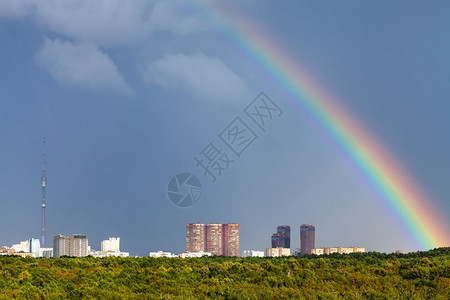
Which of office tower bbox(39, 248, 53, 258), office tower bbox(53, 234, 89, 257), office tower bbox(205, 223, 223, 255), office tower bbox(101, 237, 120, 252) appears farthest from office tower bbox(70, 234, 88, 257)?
office tower bbox(205, 223, 223, 255)

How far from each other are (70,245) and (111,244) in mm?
26838

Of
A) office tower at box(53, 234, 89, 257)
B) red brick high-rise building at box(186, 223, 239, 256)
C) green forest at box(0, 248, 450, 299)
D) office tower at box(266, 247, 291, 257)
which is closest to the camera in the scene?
green forest at box(0, 248, 450, 299)

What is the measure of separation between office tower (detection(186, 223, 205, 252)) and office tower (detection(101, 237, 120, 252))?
46.2 metres

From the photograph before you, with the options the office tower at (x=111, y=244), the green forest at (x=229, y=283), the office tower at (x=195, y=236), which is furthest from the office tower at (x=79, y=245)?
the green forest at (x=229, y=283)

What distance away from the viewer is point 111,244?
187000 mm

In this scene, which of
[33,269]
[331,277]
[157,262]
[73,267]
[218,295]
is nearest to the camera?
[218,295]

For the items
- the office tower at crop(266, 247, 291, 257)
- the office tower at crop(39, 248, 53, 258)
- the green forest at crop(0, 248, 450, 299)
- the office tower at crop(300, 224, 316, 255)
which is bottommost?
the office tower at crop(39, 248, 53, 258)

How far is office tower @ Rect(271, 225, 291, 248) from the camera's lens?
162625 mm

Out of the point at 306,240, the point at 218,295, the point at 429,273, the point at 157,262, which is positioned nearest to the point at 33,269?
the point at 157,262

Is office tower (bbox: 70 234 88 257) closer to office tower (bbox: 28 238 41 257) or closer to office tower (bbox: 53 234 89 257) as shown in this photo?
office tower (bbox: 53 234 89 257)

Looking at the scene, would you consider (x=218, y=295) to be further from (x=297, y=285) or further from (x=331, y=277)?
(x=331, y=277)

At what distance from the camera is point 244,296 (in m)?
24.3

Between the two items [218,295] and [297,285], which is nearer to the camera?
[218,295]

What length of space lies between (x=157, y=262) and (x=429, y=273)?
949 inches
